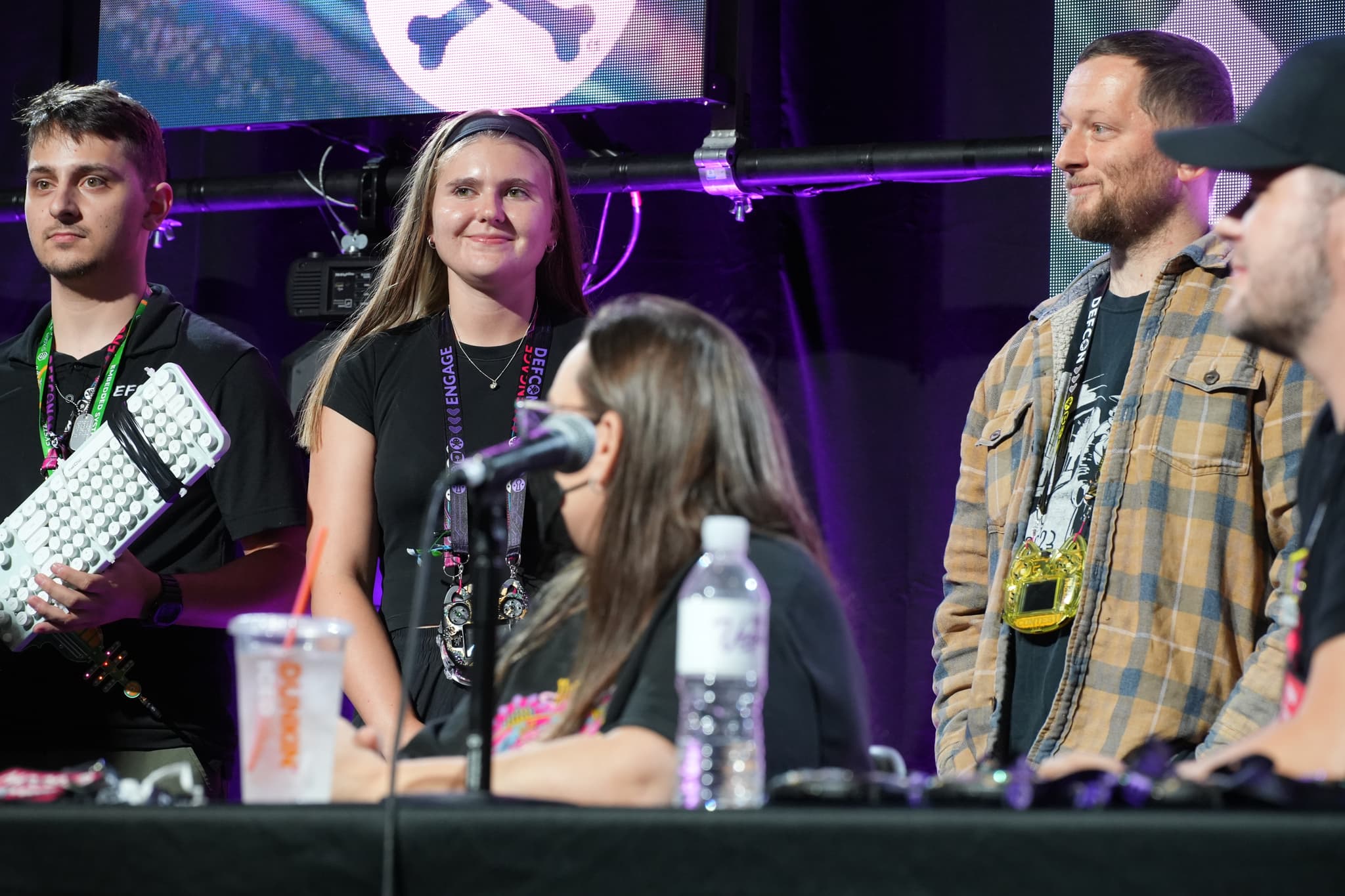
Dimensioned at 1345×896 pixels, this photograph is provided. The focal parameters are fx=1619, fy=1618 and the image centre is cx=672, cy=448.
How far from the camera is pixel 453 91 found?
4.07m

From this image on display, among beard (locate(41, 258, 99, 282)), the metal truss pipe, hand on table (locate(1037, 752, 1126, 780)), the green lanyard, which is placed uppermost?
the metal truss pipe

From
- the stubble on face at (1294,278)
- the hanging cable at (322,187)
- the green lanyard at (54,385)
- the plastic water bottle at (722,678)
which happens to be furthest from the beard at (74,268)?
the stubble on face at (1294,278)

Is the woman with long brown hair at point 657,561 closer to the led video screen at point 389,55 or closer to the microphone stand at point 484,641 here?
the microphone stand at point 484,641

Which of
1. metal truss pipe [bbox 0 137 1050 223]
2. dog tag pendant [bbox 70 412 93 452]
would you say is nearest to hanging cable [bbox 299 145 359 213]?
metal truss pipe [bbox 0 137 1050 223]

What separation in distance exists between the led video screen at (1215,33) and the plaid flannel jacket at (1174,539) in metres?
0.39

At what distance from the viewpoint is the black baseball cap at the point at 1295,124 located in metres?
1.78

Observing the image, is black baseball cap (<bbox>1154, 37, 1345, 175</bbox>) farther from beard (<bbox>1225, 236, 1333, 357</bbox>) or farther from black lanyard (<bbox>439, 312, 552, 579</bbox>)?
black lanyard (<bbox>439, 312, 552, 579</bbox>)

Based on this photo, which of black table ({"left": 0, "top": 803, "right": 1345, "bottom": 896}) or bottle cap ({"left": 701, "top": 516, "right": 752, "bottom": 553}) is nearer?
black table ({"left": 0, "top": 803, "right": 1345, "bottom": 896})

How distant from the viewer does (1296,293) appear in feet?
5.74

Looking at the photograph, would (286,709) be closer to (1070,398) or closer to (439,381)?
(439,381)

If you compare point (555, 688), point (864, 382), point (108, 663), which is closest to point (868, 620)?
point (864, 382)

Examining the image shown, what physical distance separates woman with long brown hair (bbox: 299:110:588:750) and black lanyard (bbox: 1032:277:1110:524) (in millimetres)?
868

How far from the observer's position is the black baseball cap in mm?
1776

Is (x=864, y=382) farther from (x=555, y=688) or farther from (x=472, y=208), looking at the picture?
(x=555, y=688)
